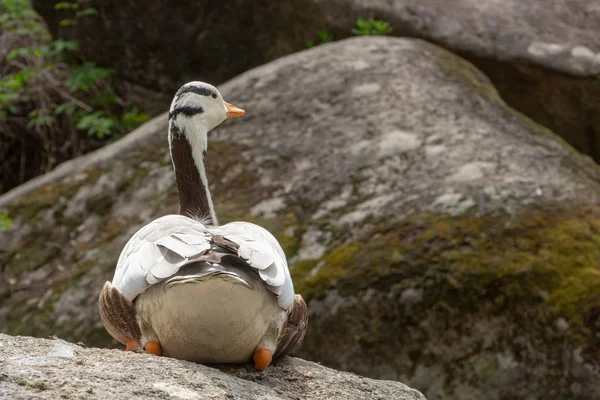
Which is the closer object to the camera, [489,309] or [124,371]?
[124,371]

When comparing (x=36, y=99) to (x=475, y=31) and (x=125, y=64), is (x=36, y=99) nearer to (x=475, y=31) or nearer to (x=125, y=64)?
(x=125, y=64)

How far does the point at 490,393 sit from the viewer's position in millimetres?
5262

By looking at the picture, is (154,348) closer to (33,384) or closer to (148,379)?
(148,379)

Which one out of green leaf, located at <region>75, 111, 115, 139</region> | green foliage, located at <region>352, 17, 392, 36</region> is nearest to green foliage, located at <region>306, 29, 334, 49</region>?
green foliage, located at <region>352, 17, 392, 36</region>

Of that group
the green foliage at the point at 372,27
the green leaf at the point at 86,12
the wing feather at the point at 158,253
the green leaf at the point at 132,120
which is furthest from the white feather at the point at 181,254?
the green leaf at the point at 86,12

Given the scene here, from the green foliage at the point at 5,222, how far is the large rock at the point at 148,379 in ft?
9.97

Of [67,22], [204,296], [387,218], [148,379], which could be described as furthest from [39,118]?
[148,379]

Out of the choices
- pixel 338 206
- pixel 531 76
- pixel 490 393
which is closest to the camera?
pixel 490 393

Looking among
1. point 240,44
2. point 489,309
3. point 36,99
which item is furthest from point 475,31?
point 36,99

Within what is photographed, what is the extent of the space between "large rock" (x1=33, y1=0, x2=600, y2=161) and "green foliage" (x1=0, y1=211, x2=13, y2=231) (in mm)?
3153

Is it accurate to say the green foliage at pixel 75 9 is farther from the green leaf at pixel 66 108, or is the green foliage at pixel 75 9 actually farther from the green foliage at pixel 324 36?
the green foliage at pixel 324 36

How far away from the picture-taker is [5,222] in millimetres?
6812

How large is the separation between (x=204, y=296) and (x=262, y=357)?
52 centimetres

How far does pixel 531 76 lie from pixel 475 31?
24.7 inches
